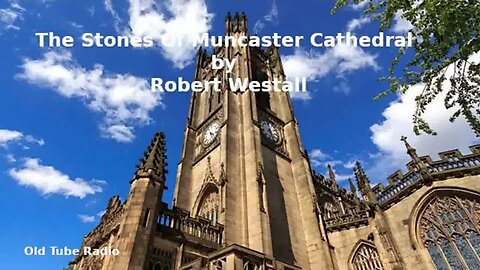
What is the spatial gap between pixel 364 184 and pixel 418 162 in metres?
3.45

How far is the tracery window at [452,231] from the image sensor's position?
14.5 m

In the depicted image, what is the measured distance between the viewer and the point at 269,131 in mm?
24516

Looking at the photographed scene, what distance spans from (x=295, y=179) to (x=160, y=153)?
1226 centimetres

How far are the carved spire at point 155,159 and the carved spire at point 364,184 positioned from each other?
12.9 metres

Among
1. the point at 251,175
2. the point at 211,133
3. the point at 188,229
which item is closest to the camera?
the point at 188,229

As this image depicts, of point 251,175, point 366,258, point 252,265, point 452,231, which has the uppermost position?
point 251,175

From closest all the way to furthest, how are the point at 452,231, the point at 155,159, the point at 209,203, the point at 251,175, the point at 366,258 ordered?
1. the point at 155,159
2. the point at 452,231
3. the point at 366,258
4. the point at 251,175
5. the point at 209,203

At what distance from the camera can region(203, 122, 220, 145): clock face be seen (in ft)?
77.1

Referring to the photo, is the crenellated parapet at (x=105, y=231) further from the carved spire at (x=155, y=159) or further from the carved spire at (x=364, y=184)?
the carved spire at (x=364, y=184)

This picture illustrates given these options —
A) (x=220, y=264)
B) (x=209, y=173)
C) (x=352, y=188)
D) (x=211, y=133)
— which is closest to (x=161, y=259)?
(x=220, y=264)

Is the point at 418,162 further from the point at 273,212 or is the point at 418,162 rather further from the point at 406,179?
the point at 273,212

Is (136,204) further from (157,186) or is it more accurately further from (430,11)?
(430,11)

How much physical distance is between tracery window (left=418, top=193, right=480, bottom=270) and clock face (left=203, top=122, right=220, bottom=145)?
1476cm

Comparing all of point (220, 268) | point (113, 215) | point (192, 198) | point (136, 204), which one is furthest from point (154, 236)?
point (192, 198)
